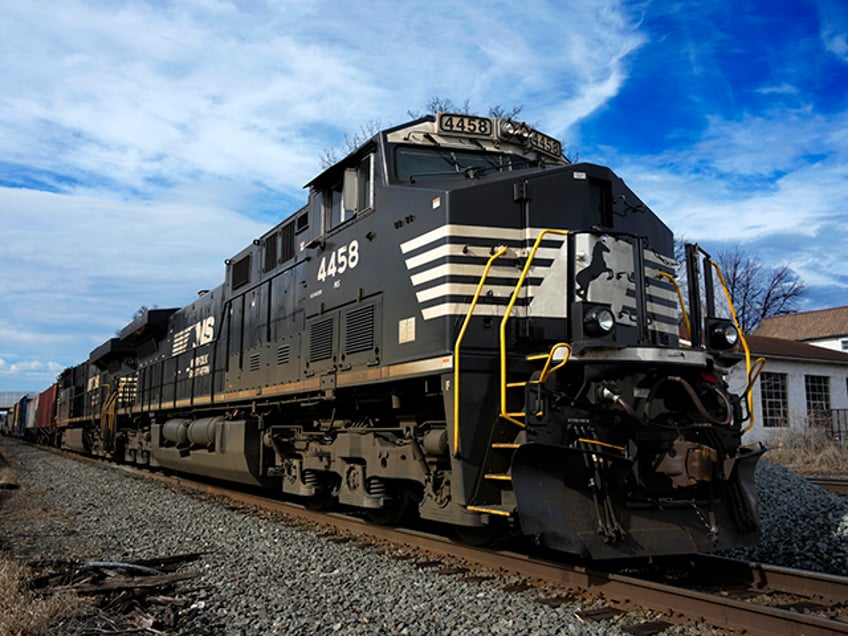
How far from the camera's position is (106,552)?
6.69m

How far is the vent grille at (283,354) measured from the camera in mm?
8711

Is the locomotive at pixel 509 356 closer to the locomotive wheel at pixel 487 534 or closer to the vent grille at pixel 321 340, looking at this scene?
the vent grille at pixel 321 340

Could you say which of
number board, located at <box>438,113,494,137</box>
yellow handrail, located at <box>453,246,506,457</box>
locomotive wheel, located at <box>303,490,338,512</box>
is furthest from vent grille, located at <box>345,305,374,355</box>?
locomotive wheel, located at <box>303,490,338,512</box>

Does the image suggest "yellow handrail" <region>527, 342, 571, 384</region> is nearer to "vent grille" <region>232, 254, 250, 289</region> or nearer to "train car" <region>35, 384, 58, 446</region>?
"vent grille" <region>232, 254, 250, 289</region>

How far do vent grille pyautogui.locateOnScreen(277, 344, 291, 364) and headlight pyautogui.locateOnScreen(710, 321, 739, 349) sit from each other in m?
4.89

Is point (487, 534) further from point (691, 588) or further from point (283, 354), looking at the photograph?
point (283, 354)

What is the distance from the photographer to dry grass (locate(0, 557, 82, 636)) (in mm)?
3914

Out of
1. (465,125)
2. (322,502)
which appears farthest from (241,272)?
(465,125)

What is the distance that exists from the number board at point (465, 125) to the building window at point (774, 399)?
19.5m

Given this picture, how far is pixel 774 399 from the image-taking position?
23297 millimetres

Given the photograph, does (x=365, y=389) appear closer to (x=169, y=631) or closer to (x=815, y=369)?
(x=169, y=631)

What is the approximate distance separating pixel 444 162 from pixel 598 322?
8.12 ft

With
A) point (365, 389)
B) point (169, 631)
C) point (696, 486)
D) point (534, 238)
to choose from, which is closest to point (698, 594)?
point (696, 486)

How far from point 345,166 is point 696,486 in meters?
4.55
